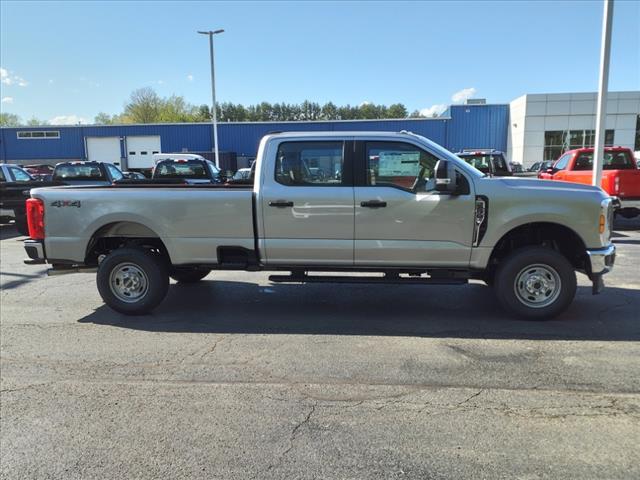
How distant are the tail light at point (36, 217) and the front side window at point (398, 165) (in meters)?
3.83

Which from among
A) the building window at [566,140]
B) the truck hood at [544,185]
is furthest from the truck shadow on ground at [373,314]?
the building window at [566,140]

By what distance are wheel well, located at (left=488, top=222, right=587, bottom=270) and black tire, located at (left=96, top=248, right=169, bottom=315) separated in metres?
3.84

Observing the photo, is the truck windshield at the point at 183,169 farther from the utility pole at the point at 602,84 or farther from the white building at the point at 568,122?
the white building at the point at 568,122

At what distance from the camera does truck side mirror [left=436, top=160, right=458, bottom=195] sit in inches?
203

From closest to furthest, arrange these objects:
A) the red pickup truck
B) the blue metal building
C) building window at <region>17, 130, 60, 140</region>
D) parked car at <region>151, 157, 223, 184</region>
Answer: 1. the red pickup truck
2. parked car at <region>151, 157, 223, 184</region>
3. the blue metal building
4. building window at <region>17, 130, 60, 140</region>

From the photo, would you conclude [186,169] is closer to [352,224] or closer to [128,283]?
[128,283]

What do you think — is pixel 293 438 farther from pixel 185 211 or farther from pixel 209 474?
pixel 185 211

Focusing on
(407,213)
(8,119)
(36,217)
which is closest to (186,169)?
(36,217)

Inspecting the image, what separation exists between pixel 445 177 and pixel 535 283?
155 centimetres

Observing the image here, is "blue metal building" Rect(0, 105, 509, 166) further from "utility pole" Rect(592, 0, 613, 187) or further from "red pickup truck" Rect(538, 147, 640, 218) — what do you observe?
"utility pole" Rect(592, 0, 613, 187)

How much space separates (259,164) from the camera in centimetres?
575

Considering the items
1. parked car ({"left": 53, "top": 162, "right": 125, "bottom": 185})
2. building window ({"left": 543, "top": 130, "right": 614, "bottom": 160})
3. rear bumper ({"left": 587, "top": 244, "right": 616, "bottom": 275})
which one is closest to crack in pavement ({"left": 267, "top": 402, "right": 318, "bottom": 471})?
rear bumper ({"left": 587, "top": 244, "right": 616, "bottom": 275})

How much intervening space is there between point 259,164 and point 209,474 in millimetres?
3615

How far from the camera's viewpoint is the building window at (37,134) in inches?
2018
